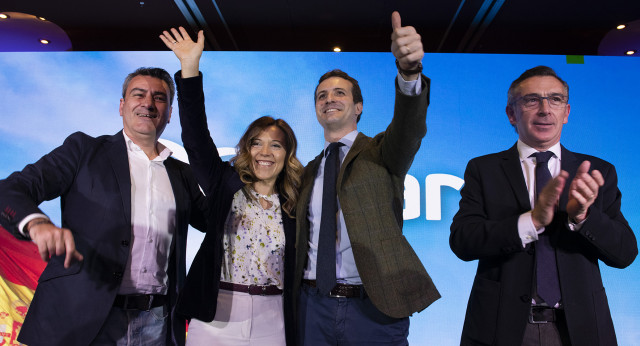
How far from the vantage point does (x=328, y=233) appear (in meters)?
2.03

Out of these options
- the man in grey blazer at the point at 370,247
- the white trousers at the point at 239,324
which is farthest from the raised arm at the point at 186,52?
the white trousers at the point at 239,324

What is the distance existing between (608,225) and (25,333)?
2.10 meters

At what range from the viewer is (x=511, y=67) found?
4.14 m

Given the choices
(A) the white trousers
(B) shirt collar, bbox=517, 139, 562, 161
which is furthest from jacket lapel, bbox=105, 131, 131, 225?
(B) shirt collar, bbox=517, 139, 562, 161

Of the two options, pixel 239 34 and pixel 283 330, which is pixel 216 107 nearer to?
pixel 239 34

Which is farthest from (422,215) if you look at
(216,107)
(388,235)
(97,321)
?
(97,321)

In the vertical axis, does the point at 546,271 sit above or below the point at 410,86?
below

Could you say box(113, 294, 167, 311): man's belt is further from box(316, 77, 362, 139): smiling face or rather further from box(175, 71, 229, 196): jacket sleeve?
box(316, 77, 362, 139): smiling face

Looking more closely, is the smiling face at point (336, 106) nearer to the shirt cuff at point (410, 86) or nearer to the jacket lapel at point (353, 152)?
the jacket lapel at point (353, 152)

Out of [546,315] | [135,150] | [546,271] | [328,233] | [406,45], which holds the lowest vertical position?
[546,315]

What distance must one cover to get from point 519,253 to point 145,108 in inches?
66.3

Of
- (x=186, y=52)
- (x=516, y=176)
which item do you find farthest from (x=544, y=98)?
(x=186, y=52)

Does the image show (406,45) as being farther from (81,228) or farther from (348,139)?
(81,228)

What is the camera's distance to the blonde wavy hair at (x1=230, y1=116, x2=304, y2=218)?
2.35 m
